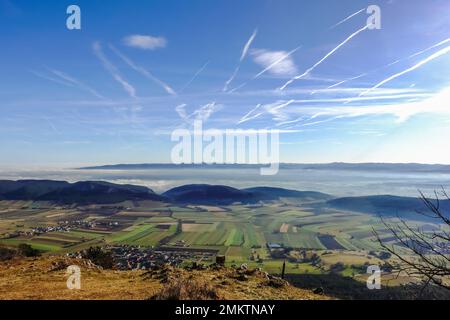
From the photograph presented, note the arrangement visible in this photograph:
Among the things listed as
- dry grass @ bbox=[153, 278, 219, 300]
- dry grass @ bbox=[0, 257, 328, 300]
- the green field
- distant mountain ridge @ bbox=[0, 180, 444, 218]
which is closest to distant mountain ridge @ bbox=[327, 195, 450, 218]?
distant mountain ridge @ bbox=[0, 180, 444, 218]

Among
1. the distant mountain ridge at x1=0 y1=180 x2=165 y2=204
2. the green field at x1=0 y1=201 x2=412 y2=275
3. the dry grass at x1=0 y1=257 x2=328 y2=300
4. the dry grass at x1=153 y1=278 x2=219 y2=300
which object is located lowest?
the green field at x1=0 y1=201 x2=412 y2=275

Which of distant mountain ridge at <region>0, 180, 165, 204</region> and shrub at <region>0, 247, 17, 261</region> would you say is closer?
shrub at <region>0, 247, 17, 261</region>

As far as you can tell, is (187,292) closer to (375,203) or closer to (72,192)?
(375,203)

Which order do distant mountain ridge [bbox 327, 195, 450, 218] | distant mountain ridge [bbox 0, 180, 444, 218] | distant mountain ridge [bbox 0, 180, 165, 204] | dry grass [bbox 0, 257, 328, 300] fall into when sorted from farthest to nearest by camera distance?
distant mountain ridge [bbox 0, 180, 165, 204]
distant mountain ridge [bbox 0, 180, 444, 218]
distant mountain ridge [bbox 327, 195, 450, 218]
dry grass [bbox 0, 257, 328, 300]

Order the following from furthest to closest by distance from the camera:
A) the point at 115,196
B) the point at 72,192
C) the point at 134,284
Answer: the point at 115,196
the point at 72,192
the point at 134,284

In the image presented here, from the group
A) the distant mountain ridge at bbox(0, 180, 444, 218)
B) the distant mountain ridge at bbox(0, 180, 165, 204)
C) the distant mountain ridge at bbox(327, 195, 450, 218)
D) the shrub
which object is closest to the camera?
the shrub

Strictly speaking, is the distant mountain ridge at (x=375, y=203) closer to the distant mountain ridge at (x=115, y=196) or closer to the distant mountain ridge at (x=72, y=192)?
the distant mountain ridge at (x=115, y=196)

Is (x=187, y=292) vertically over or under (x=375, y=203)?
over

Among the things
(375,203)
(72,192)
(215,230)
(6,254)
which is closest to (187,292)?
(6,254)

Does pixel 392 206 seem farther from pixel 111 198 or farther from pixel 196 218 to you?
pixel 111 198

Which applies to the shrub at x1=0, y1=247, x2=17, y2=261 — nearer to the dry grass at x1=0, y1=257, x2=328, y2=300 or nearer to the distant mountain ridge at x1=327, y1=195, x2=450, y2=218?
the dry grass at x1=0, y1=257, x2=328, y2=300
